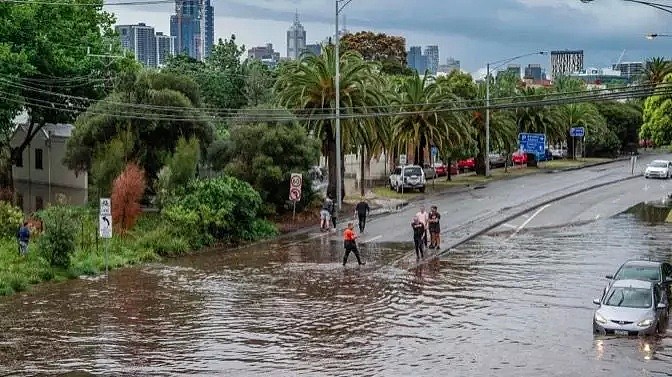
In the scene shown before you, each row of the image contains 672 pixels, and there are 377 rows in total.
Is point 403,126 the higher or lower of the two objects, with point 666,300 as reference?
higher

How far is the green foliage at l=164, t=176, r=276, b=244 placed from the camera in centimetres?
3881

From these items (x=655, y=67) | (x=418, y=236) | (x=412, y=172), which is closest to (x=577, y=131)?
(x=655, y=67)

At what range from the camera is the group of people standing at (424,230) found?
35094 millimetres

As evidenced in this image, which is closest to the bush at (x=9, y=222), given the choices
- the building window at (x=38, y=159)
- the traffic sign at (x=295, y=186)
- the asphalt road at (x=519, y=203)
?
the traffic sign at (x=295, y=186)

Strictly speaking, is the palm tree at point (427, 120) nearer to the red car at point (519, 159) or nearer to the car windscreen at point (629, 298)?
the red car at point (519, 159)

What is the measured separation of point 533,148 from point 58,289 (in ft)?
197

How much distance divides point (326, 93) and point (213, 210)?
15.2 m

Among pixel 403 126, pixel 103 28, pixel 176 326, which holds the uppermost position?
pixel 103 28

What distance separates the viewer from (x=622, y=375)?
18.2m

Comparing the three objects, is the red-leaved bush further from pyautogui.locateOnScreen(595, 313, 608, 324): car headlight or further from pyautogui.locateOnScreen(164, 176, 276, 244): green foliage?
pyautogui.locateOnScreen(595, 313, 608, 324): car headlight

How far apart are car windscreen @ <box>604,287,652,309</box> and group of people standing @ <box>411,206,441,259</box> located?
12120 mm

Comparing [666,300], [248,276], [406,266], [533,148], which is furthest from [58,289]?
[533,148]

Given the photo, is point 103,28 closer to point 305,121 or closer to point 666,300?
point 305,121

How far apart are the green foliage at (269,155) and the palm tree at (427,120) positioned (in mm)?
17184
